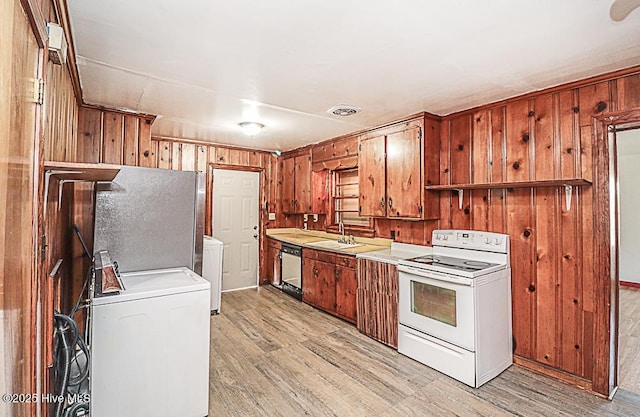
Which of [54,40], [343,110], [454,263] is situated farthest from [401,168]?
[54,40]

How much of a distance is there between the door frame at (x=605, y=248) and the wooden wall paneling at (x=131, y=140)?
398 centimetres

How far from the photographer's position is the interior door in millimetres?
5336

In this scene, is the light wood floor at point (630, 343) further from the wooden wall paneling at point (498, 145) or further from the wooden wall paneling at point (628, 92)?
the wooden wall paneling at point (628, 92)

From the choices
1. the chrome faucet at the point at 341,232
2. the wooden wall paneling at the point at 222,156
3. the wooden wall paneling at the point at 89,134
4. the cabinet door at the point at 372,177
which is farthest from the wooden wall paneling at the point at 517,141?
the wooden wall paneling at the point at 222,156

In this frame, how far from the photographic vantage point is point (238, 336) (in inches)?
141

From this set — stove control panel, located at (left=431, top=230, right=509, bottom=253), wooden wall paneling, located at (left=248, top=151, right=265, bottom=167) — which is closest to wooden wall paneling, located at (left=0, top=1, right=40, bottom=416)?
stove control panel, located at (left=431, top=230, right=509, bottom=253)

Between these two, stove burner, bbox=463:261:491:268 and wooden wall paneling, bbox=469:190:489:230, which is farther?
wooden wall paneling, bbox=469:190:489:230

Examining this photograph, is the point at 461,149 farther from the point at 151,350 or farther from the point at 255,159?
the point at 255,159

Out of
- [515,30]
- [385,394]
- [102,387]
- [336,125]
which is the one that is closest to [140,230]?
[102,387]

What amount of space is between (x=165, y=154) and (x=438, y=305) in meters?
4.15

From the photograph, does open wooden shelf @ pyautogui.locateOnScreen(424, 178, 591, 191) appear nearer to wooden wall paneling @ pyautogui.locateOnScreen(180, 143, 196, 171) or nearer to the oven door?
the oven door

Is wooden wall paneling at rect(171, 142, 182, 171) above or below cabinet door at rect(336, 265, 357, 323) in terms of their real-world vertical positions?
above

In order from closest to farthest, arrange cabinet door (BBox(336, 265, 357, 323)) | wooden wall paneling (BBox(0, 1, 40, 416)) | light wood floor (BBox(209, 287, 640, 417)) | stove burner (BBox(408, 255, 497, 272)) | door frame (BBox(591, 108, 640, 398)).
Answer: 1. wooden wall paneling (BBox(0, 1, 40, 416))
2. light wood floor (BBox(209, 287, 640, 417))
3. door frame (BBox(591, 108, 640, 398))
4. stove burner (BBox(408, 255, 497, 272))
5. cabinet door (BBox(336, 265, 357, 323))

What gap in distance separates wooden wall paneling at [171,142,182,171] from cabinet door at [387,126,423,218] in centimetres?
310
